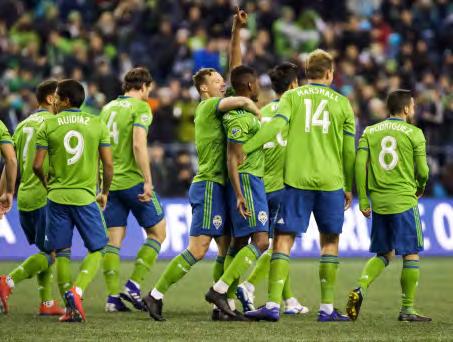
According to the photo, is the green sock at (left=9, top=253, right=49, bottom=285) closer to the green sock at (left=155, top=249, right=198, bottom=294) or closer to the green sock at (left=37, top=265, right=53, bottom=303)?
the green sock at (left=37, top=265, right=53, bottom=303)

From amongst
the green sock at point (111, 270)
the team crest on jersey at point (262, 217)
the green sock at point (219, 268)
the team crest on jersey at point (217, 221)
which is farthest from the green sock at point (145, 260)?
the team crest on jersey at point (262, 217)

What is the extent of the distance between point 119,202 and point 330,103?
2549 mm

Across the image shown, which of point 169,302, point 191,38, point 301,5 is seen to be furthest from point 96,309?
point 301,5

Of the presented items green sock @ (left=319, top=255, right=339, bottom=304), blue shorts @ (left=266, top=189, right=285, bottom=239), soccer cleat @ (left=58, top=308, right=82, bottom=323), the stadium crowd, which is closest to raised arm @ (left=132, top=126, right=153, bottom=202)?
blue shorts @ (left=266, top=189, right=285, bottom=239)

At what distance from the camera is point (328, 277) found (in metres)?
10.0

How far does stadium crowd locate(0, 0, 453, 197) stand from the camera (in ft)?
64.3

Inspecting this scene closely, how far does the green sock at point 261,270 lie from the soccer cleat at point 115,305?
130 centimetres

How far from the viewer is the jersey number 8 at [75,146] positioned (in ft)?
32.8

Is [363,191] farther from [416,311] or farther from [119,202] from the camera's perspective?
[119,202]

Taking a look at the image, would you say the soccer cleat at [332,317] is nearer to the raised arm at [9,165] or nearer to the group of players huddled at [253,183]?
the group of players huddled at [253,183]

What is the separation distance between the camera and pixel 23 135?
11.0 m

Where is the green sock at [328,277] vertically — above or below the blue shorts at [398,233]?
below

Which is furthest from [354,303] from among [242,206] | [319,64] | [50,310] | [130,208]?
[50,310]

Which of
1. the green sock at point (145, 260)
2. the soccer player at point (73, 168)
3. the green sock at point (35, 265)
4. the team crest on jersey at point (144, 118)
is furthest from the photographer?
the green sock at point (145, 260)
